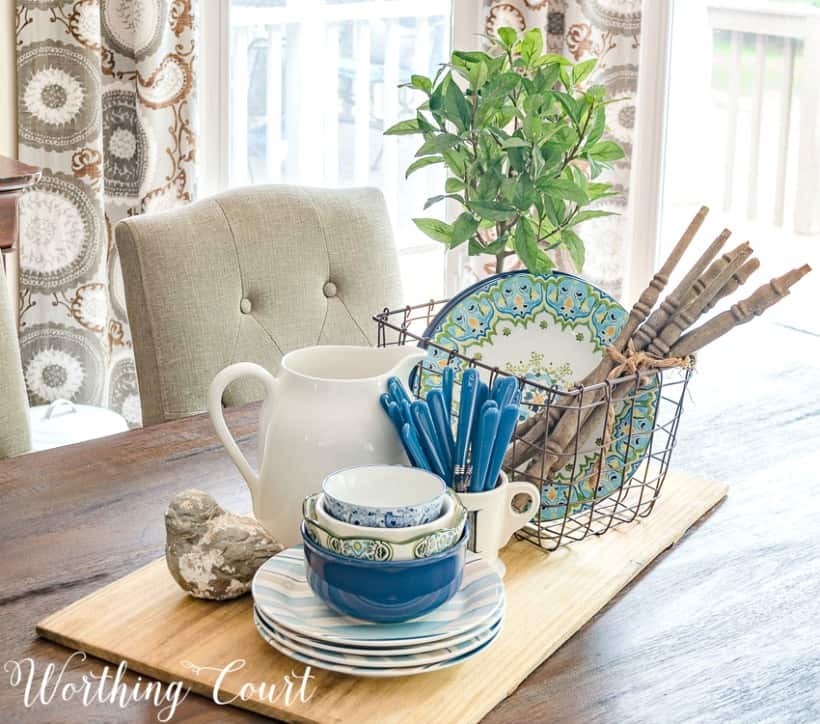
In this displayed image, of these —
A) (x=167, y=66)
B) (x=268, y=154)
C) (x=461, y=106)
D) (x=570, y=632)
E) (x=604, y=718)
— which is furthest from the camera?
(x=268, y=154)

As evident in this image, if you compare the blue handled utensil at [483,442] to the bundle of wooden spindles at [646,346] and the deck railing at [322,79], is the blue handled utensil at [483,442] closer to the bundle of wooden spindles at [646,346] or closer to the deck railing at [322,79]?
the bundle of wooden spindles at [646,346]

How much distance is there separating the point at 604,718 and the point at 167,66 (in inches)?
77.5

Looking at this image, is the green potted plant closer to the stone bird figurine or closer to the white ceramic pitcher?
the white ceramic pitcher

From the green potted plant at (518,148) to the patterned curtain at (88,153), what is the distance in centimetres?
142

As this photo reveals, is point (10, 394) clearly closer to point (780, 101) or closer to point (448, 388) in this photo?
point (448, 388)

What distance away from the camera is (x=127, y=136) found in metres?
2.50

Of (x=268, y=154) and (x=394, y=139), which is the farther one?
(x=394, y=139)

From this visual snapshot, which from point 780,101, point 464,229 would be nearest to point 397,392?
point 464,229

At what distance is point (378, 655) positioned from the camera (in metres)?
0.83

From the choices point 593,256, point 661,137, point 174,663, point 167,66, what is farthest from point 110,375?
point 174,663

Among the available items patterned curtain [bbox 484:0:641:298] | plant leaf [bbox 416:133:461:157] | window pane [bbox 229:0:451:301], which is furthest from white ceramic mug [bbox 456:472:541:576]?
window pane [bbox 229:0:451:301]

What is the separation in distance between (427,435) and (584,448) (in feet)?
0.72

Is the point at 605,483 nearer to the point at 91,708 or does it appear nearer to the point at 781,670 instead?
the point at 781,670

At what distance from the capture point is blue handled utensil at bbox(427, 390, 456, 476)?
0.96 meters
